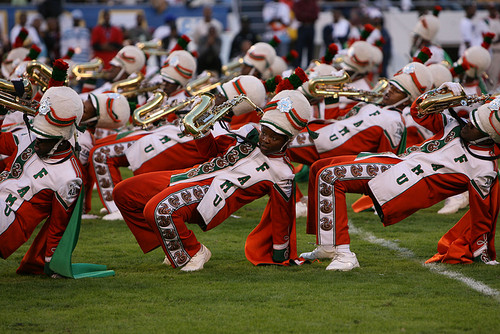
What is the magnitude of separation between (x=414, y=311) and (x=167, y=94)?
5245 mm

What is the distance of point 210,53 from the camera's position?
57.7 ft

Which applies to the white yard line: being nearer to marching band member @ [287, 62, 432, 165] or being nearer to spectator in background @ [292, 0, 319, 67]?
marching band member @ [287, 62, 432, 165]

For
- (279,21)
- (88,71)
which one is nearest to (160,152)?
(88,71)

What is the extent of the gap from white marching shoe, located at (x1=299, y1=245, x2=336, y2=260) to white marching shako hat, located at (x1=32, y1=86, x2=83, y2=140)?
2.30 meters

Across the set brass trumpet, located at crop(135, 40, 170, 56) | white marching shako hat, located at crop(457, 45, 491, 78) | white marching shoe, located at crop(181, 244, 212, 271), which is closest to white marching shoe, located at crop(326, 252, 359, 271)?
white marching shoe, located at crop(181, 244, 212, 271)

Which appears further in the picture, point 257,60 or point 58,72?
point 257,60

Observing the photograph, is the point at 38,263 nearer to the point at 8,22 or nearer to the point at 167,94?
the point at 167,94

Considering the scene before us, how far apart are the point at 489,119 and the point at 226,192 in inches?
80.5

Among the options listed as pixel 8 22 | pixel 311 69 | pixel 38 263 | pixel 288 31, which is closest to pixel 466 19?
pixel 288 31

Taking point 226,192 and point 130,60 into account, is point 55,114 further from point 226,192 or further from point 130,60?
point 130,60

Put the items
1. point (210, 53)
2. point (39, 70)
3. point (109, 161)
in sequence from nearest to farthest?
point (39, 70)
point (109, 161)
point (210, 53)

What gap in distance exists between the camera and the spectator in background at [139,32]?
58.0ft

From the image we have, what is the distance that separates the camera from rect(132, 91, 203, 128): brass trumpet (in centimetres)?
741

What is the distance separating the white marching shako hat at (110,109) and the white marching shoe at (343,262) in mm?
2906
